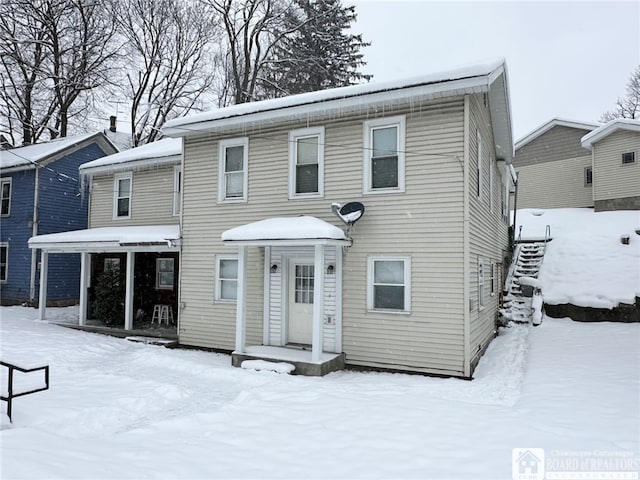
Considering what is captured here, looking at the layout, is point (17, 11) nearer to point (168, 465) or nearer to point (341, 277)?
point (341, 277)

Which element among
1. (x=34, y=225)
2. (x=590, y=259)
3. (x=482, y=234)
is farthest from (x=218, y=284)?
(x=590, y=259)

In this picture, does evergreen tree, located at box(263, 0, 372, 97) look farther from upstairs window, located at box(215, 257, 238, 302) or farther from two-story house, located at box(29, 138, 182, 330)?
upstairs window, located at box(215, 257, 238, 302)

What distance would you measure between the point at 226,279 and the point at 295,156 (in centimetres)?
343

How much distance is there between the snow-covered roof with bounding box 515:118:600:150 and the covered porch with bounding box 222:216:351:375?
65.3ft

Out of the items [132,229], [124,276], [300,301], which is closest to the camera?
[300,301]

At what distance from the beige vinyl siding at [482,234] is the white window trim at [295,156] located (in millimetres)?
3081

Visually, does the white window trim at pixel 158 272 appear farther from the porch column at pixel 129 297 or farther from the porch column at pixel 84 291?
the porch column at pixel 84 291

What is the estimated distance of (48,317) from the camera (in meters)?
15.1

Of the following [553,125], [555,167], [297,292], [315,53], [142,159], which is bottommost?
[297,292]

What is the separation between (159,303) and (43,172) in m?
8.38

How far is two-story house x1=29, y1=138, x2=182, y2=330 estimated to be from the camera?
1289 cm

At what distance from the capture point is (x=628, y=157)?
19.1 meters

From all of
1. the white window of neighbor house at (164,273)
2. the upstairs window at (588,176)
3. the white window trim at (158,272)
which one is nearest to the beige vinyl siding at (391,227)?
the white window trim at (158,272)

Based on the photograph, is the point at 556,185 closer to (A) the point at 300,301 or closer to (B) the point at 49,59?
(A) the point at 300,301
